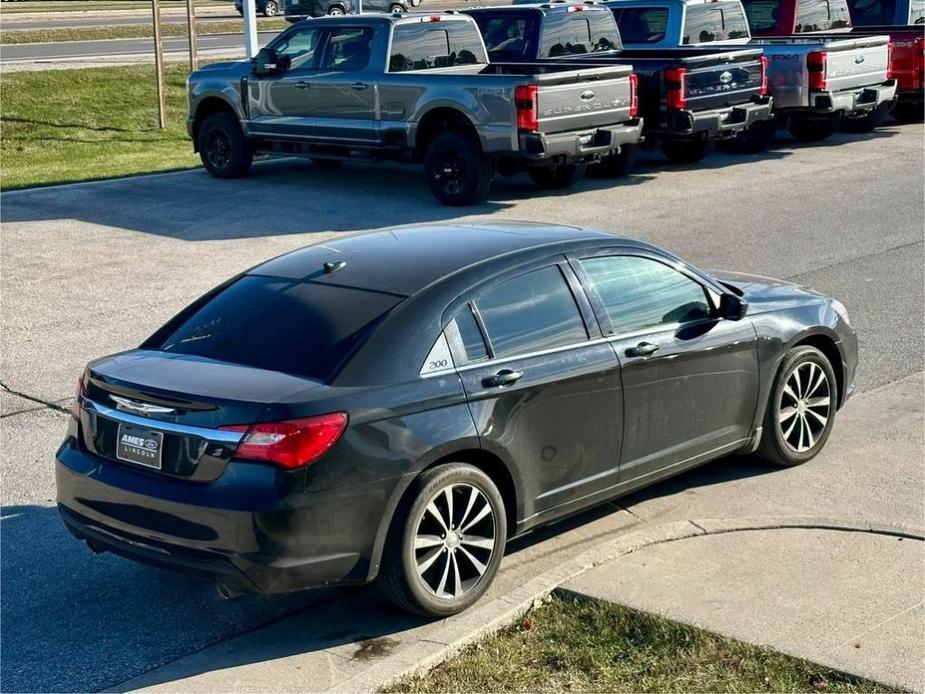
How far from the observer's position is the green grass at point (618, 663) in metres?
4.86

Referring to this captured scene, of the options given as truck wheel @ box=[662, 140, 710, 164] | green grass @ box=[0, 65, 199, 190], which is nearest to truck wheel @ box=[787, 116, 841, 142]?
truck wheel @ box=[662, 140, 710, 164]

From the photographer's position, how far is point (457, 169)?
15984 millimetres

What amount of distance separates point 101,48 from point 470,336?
3209cm

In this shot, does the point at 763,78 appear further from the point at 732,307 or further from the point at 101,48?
the point at 101,48

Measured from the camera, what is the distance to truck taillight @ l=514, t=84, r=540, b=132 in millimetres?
15148

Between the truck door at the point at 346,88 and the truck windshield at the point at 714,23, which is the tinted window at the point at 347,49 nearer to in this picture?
the truck door at the point at 346,88

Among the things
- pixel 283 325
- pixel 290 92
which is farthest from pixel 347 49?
pixel 283 325

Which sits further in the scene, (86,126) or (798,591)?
(86,126)

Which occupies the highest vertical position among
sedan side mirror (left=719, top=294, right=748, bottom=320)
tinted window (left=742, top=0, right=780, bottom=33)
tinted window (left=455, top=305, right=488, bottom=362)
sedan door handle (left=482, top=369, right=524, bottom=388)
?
tinted window (left=742, top=0, right=780, bottom=33)

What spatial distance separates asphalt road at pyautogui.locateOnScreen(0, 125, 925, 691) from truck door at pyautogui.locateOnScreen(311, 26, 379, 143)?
2.72ft

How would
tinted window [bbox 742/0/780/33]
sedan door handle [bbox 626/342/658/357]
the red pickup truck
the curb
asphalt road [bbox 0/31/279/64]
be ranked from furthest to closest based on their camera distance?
asphalt road [bbox 0/31/279/64]
tinted window [bbox 742/0/780/33]
the red pickup truck
sedan door handle [bbox 626/342/658/357]
the curb

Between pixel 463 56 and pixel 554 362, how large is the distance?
1202 centimetres

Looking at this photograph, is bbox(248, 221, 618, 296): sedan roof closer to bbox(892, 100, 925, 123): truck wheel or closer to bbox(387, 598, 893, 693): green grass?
bbox(387, 598, 893, 693): green grass

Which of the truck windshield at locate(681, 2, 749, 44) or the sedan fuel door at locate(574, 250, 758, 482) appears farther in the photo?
the truck windshield at locate(681, 2, 749, 44)
